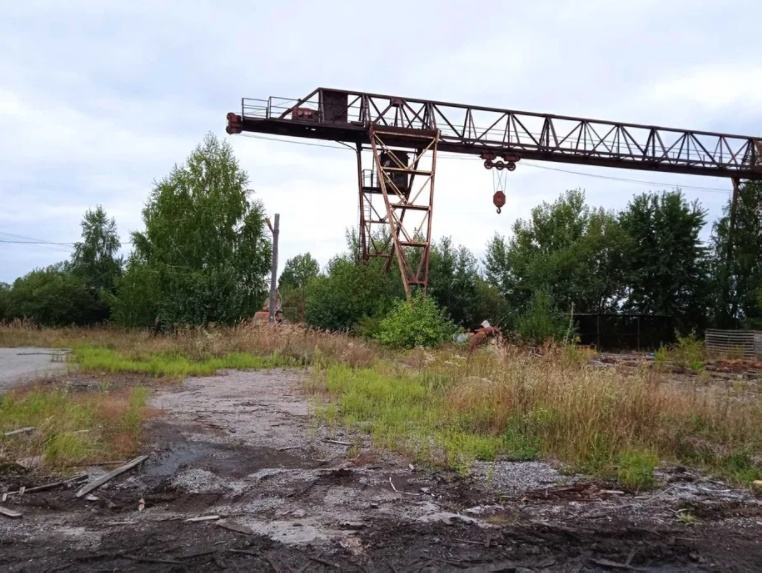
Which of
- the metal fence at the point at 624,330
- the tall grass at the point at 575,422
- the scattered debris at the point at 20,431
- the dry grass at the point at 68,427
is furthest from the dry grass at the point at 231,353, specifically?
the metal fence at the point at 624,330

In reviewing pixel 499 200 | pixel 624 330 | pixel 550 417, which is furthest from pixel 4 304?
pixel 550 417

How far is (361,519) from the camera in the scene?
4.68 metres

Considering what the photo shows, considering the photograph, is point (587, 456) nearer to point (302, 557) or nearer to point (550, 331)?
point (302, 557)

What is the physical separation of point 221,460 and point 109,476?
1173 millimetres

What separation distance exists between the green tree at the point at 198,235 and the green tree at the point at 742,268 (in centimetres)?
2461

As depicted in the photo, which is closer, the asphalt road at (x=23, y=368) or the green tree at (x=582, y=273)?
the asphalt road at (x=23, y=368)

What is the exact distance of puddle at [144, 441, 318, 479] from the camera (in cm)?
604

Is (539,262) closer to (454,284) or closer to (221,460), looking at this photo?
(454,284)

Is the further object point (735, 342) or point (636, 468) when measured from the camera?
point (735, 342)

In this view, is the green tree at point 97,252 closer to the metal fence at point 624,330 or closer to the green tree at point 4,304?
the green tree at point 4,304

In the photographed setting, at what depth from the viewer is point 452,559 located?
4039 mm

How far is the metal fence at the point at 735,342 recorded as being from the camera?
985 inches

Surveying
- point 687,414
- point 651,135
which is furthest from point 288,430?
point 651,135

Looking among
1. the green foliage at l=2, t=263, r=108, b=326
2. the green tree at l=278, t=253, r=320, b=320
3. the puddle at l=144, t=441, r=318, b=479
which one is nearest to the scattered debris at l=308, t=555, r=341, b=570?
the puddle at l=144, t=441, r=318, b=479
